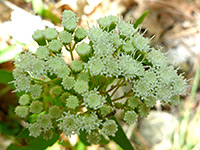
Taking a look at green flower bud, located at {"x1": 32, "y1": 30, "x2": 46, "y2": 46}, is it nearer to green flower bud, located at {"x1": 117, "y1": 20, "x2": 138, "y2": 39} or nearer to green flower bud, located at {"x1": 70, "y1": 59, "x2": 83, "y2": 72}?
green flower bud, located at {"x1": 70, "y1": 59, "x2": 83, "y2": 72}

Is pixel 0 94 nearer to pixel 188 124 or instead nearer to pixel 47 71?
pixel 47 71

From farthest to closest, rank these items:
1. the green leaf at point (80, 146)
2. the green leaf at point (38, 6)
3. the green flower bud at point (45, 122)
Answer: the green leaf at point (38, 6)
the green leaf at point (80, 146)
the green flower bud at point (45, 122)

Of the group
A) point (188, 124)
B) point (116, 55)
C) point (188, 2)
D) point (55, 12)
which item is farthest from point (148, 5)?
point (116, 55)

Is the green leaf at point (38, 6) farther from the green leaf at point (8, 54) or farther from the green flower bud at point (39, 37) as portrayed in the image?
the green flower bud at point (39, 37)

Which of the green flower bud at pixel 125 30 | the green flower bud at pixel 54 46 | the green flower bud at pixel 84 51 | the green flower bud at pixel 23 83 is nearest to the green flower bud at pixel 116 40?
the green flower bud at pixel 125 30

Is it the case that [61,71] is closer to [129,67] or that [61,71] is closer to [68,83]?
[68,83]

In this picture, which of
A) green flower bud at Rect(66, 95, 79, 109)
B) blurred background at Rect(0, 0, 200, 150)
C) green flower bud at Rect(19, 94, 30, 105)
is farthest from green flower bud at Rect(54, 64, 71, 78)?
blurred background at Rect(0, 0, 200, 150)

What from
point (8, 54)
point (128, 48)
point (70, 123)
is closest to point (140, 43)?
point (128, 48)
